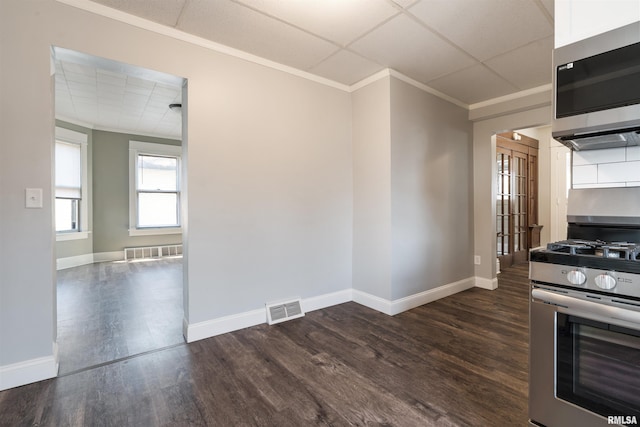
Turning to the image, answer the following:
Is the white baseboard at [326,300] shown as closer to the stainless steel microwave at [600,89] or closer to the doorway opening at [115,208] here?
the doorway opening at [115,208]

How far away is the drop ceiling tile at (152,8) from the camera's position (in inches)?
81.7

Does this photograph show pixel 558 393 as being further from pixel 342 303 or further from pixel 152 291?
pixel 152 291

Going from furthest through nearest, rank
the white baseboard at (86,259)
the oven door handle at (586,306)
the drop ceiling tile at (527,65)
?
1. the white baseboard at (86,259)
2. the drop ceiling tile at (527,65)
3. the oven door handle at (586,306)

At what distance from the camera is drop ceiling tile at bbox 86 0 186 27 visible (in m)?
A: 2.08

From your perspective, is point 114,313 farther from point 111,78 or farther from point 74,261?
point 74,261

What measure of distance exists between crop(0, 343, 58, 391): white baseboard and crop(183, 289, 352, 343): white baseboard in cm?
86

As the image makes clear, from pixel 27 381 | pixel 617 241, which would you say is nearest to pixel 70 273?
pixel 27 381

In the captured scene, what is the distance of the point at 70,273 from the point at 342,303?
4.75 metres

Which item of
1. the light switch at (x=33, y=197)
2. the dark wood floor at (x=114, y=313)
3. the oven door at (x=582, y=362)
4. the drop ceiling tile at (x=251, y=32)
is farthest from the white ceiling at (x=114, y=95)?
the oven door at (x=582, y=362)

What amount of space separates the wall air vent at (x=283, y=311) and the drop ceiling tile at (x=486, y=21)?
9.15 ft

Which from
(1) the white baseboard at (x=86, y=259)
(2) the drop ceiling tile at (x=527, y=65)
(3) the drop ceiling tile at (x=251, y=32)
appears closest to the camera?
(3) the drop ceiling tile at (x=251, y=32)

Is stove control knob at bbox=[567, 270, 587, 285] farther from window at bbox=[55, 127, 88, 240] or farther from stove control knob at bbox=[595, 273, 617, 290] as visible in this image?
window at bbox=[55, 127, 88, 240]

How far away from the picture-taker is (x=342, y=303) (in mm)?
3467

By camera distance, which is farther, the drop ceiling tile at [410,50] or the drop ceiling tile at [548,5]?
the drop ceiling tile at [410,50]
